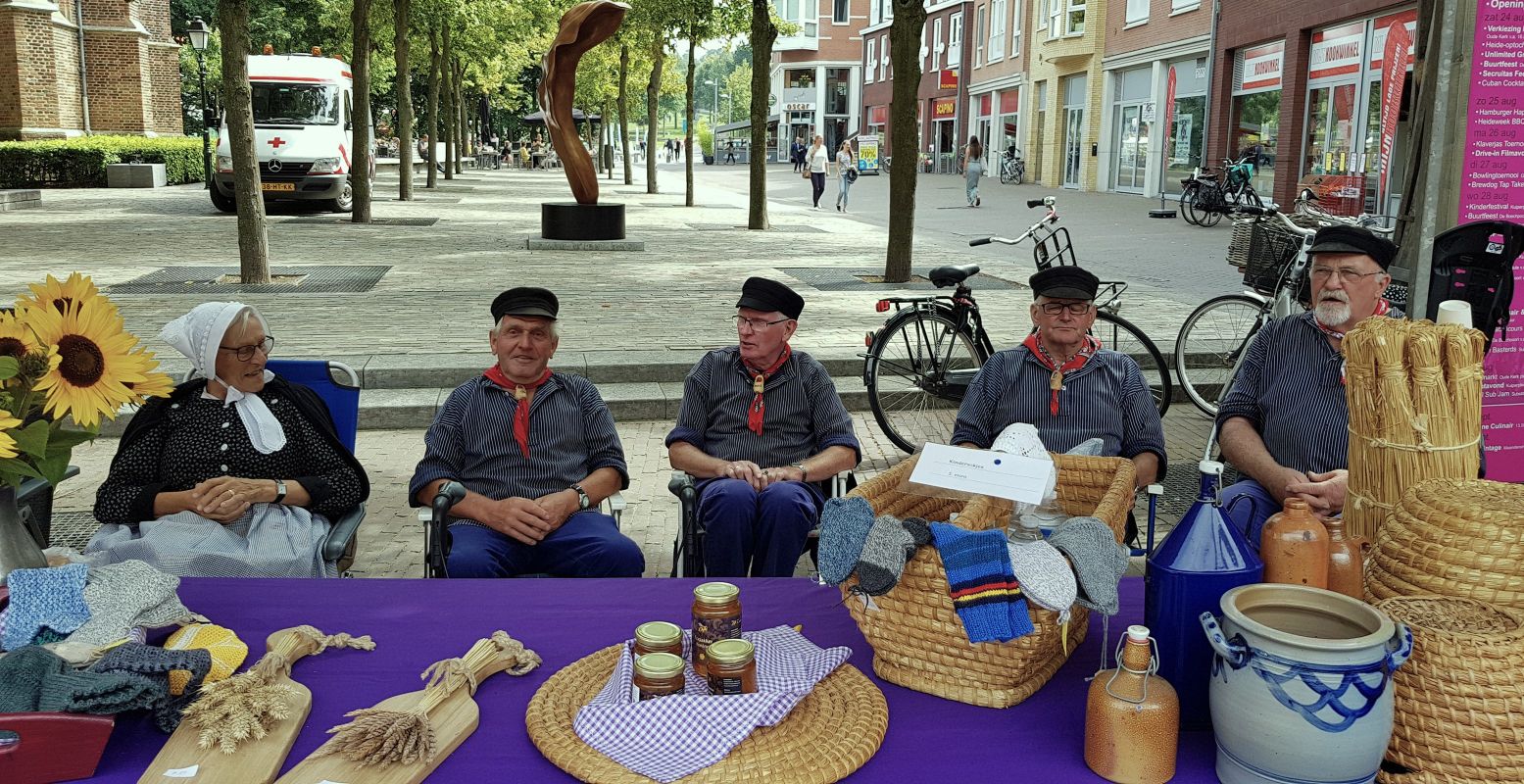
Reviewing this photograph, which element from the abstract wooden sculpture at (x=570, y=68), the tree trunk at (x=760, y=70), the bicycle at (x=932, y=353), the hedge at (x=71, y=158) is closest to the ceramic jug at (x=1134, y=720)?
the bicycle at (x=932, y=353)

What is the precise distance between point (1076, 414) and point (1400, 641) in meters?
2.34

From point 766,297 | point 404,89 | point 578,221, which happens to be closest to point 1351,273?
point 766,297

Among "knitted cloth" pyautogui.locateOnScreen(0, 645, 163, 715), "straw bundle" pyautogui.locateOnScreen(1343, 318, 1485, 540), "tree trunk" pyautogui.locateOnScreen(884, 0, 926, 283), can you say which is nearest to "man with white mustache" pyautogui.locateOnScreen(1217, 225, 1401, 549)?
"straw bundle" pyautogui.locateOnScreen(1343, 318, 1485, 540)

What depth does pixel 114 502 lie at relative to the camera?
3.45 metres

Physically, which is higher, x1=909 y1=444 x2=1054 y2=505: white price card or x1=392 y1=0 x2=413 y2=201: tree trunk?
x1=392 y1=0 x2=413 y2=201: tree trunk

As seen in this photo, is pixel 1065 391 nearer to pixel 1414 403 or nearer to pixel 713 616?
pixel 1414 403

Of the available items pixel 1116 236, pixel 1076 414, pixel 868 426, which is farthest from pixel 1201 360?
pixel 1116 236

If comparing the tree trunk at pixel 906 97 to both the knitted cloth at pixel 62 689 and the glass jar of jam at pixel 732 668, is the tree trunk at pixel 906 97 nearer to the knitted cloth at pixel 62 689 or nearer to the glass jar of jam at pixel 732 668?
the glass jar of jam at pixel 732 668

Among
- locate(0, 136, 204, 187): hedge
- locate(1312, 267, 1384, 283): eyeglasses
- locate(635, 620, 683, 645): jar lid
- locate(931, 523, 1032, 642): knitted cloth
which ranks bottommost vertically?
locate(635, 620, 683, 645): jar lid

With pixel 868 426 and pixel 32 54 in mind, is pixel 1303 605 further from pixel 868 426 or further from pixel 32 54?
pixel 32 54

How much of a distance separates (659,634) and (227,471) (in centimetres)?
209

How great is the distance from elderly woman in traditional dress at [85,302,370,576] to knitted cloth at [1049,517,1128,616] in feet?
7.63

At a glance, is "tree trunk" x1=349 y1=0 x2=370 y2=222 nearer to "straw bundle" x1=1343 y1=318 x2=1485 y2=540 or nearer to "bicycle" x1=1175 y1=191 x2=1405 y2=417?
"bicycle" x1=1175 y1=191 x2=1405 y2=417

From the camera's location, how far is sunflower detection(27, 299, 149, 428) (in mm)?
1995
